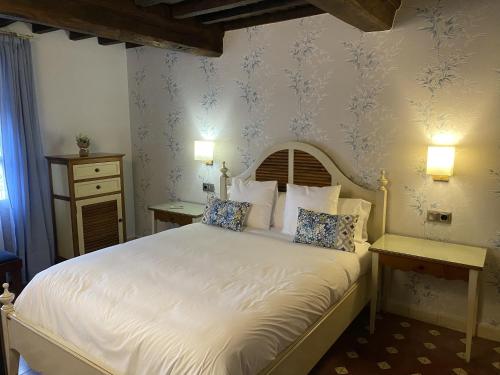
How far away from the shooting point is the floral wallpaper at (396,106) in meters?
2.58

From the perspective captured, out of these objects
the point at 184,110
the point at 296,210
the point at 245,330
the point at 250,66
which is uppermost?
the point at 250,66

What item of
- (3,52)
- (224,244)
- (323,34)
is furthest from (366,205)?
(3,52)

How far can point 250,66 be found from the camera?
141 inches

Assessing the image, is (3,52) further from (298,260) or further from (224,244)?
(298,260)

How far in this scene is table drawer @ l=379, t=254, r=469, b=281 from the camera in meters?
2.38

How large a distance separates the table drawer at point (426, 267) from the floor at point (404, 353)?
53cm

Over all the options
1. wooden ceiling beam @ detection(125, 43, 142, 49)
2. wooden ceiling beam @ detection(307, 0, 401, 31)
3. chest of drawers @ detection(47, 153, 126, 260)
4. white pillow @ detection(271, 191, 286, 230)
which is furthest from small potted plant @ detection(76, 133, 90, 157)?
wooden ceiling beam @ detection(307, 0, 401, 31)

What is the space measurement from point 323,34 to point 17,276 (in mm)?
3102

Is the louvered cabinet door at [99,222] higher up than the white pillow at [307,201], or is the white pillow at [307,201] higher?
the white pillow at [307,201]

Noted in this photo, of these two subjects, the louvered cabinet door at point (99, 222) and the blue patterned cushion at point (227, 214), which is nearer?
the blue patterned cushion at point (227, 214)

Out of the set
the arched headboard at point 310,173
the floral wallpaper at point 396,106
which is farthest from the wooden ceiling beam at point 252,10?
the arched headboard at point 310,173

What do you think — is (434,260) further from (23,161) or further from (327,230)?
(23,161)

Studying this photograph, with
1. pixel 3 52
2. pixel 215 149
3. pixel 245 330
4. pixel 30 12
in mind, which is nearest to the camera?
pixel 245 330

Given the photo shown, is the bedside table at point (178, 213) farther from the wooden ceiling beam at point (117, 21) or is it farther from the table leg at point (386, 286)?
the table leg at point (386, 286)
